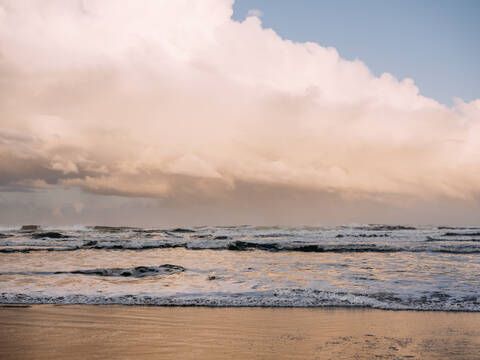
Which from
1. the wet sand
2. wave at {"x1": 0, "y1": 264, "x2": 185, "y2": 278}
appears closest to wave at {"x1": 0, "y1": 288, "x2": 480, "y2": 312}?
the wet sand

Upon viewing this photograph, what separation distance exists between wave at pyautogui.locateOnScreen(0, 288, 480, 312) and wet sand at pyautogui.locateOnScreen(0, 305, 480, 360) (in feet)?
1.44

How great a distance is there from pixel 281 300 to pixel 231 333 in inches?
110

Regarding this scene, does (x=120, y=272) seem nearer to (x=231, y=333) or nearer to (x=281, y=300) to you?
(x=281, y=300)

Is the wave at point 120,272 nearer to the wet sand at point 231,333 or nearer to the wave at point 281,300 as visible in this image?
the wave at point 281,300

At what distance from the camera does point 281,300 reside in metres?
9.16

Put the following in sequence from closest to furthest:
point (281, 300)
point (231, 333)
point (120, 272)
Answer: point (231, 333)
point (281, 300)
point (120, 272)

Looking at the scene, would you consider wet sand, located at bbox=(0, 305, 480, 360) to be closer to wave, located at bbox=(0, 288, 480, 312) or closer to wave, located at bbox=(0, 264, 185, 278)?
wave, located at bbox=(0, 288, 480, 312)

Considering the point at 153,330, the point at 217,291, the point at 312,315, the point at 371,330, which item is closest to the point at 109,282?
the point at 217,291

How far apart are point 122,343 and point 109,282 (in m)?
5.98

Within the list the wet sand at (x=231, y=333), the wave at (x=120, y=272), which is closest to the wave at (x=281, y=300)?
the wet sand at (x=231, y=333)

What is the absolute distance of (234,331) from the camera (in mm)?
6703

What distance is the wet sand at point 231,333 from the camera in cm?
547

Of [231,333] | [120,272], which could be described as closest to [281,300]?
[231,333]

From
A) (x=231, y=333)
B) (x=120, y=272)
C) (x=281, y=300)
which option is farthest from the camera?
(x=120, y=272)
